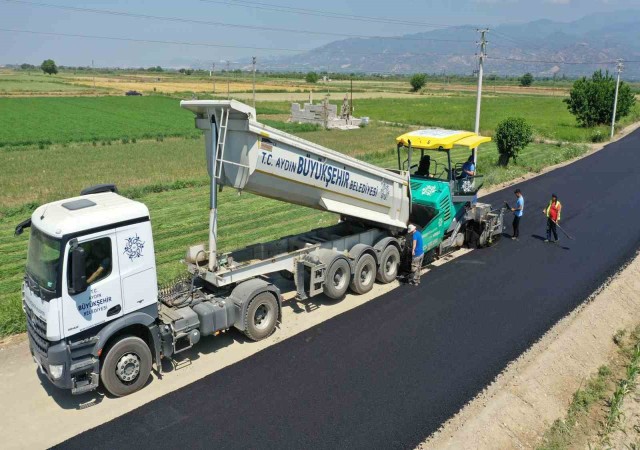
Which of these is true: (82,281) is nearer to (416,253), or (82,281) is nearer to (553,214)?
(416,253)

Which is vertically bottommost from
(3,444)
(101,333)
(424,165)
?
(3,444)

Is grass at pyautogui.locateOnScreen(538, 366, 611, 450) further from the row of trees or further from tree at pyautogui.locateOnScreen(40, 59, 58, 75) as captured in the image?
tree at pyautogui.locateOnScreen(40, 59, 58, 75)

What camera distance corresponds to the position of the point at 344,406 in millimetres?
7914

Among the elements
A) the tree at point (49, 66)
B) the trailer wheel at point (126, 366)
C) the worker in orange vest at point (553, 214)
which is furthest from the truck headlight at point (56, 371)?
the tree at point (49, 66)

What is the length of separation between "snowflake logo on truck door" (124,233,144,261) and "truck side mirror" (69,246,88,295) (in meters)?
0.73

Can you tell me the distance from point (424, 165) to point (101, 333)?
374 inches

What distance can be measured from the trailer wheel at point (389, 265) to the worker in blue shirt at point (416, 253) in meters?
0.42

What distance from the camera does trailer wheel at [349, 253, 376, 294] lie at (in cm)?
1186

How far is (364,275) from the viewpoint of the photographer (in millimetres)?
12180

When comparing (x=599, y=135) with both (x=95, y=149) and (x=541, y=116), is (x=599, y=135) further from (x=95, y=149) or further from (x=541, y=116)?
(x=95, y=149)

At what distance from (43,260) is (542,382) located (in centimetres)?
806

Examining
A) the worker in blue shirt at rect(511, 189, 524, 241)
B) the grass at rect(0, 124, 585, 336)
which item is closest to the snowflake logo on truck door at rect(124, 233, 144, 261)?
the grass at rect(0, 124, 585, 336)

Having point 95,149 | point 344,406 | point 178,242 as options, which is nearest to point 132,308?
point 344,406

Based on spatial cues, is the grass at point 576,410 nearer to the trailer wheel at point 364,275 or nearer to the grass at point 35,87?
the trailer wheel at point 364,275
